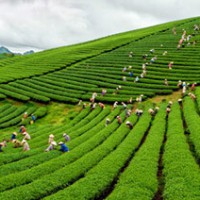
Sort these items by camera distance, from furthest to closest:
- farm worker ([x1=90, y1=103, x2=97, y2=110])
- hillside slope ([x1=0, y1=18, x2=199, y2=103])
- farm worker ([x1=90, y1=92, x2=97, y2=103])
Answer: hillside slope ([x1=0, y1=18, x2=199, y2=103])
farm worker ([x1=90, y1=92, x2=97, y2=103])
farm worker ([x1=90, y1=103, x2=97, y2=110])

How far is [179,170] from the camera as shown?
19.5 m

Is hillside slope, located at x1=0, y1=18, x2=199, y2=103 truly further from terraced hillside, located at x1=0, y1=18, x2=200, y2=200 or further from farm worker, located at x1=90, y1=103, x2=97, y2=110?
farm worker, located at x1=90, y1=103, x2=97, y2=110

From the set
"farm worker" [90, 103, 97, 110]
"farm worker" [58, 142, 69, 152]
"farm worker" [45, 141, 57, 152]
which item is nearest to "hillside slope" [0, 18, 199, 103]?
"farm worker" [90, 103, 97, 110]

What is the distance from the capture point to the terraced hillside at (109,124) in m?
18.4

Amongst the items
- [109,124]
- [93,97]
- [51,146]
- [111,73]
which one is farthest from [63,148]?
[111,73]

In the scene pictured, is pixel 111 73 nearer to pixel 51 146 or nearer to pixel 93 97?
pixel 93 97

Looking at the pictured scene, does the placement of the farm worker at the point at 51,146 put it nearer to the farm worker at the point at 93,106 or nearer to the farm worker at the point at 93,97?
the farm worker at the point at 93,106

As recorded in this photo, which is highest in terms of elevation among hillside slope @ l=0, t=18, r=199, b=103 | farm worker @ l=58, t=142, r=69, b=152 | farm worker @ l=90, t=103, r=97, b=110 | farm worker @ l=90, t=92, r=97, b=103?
hillside slope @ l=0, t=18, r=199, b=103

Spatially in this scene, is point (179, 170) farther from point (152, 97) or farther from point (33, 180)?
point (152, 97)

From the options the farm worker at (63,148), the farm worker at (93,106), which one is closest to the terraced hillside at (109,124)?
the farm worker at (93,106)

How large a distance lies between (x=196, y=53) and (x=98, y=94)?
25.1 meters

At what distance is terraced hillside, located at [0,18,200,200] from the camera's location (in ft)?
60.2

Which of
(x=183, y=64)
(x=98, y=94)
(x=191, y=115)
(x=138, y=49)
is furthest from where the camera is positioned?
(x=138, y=49)

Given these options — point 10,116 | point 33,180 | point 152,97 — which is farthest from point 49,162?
point 152,97
